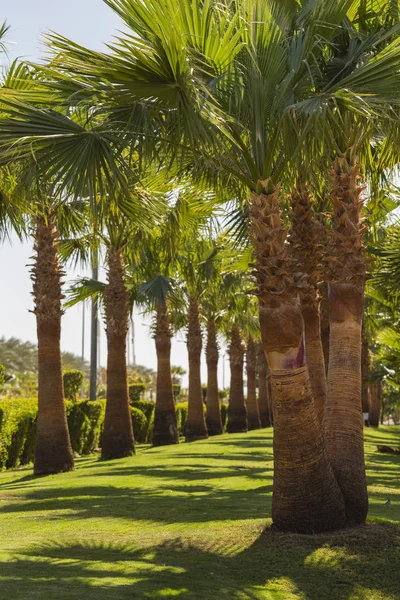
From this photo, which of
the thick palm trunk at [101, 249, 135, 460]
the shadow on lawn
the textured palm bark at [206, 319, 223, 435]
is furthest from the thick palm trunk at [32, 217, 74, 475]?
the textured palm bark at [206, 319, 223, 435]

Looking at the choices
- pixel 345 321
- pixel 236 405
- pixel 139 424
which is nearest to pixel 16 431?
pixel 139 424

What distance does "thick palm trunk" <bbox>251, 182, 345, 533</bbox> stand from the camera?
859cm

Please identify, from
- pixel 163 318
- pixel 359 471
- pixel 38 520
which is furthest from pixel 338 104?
pixel 163 318

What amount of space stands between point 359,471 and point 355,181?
11.4 feet

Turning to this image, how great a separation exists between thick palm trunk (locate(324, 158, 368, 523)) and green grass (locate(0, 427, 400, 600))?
0.97 metres

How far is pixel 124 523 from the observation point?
959 centimetres

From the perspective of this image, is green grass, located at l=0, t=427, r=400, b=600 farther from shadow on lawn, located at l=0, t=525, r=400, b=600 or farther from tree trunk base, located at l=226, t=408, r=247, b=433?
tree trunk base, located at l=226, t=408, r=247, b=433

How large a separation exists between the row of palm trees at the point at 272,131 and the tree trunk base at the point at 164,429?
1745cm

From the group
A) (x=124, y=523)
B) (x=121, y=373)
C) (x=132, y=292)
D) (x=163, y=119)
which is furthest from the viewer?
(x=132, y=292)

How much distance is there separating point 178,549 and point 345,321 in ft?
11.0

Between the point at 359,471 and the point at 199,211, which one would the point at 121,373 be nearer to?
the point at 199,211

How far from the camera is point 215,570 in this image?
23.9 ft

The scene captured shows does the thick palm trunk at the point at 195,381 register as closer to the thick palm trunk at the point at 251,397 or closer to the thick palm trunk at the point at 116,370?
the thick palm trunk at the point at 116,370

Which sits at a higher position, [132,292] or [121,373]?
[132,292]
